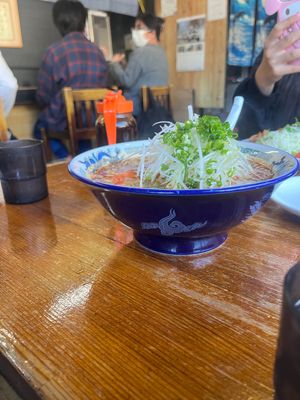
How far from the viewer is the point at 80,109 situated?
6.30ft

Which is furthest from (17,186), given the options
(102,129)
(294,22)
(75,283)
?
(294,22)

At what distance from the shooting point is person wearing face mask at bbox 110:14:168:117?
309 centimetres

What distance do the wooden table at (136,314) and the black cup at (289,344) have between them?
4.1 inches

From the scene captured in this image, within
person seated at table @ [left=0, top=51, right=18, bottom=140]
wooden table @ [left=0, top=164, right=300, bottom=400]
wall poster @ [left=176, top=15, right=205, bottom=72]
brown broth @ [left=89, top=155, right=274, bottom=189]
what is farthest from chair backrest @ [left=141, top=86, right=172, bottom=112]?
wooden table @ [left=0, top=164, right=300, bottom=400]

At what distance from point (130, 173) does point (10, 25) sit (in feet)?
11.6

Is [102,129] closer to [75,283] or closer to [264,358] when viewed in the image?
[75,283]

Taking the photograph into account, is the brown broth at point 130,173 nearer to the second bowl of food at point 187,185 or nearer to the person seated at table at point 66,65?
the second bowl of food at point 187,185

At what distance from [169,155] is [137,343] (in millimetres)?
287

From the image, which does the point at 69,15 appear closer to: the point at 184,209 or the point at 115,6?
the point at 115,6

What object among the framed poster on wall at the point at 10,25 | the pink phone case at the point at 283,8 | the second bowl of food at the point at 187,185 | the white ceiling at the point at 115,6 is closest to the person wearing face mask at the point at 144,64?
the white ceiling at the point at 115,6

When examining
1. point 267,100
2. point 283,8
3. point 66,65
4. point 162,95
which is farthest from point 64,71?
point 283,8

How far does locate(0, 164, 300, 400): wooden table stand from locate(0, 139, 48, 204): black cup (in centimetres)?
16

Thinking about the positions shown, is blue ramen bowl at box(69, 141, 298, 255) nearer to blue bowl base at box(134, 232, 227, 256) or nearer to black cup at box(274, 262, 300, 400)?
blue bowl base at box(134, 232, 227, 256)

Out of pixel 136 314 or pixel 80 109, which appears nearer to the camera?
pixel 136 314
